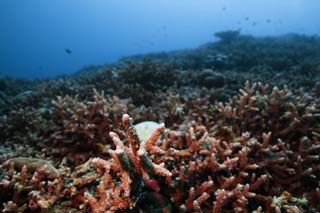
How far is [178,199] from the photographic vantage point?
265 centimetres

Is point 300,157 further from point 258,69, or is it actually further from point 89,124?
point 258,69

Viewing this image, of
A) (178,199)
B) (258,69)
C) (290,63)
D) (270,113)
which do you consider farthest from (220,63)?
(178,199)

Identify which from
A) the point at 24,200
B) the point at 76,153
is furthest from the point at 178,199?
the point at 76,153

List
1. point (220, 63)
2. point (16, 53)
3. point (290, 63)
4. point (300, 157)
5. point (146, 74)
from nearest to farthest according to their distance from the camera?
point (300, 157) → point (146, 74) → point (290, 63) → point (220, 63) → point (16, 53)

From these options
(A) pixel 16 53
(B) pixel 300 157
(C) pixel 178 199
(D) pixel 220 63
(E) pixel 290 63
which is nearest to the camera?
(C) pixel 178 199

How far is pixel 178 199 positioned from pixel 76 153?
194 cm

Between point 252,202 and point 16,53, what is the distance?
195809 mm

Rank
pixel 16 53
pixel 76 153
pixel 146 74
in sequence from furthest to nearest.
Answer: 1. pixel 16 53
2. pixel 146 74
3. pixel 76 153

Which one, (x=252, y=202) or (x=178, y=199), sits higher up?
(x=178, y=199)

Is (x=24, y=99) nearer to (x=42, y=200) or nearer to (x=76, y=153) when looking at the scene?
(x=76, y=153)

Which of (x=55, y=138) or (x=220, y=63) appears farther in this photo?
(x=220, y=63)

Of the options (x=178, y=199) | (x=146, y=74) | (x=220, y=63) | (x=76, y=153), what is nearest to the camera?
(x=178, y=199)

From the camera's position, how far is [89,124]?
4.02 metres

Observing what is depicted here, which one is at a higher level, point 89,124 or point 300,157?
point 89,124
